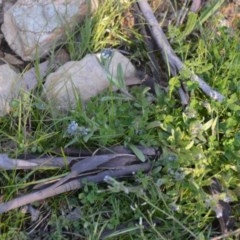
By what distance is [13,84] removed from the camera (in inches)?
98.4

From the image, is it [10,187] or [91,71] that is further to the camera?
[91,71]

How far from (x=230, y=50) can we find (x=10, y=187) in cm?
113

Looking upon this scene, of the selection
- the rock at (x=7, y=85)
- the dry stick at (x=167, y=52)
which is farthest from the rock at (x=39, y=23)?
the dry stick at (x=167, y=52)

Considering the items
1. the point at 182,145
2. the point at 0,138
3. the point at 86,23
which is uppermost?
the point at 86,23

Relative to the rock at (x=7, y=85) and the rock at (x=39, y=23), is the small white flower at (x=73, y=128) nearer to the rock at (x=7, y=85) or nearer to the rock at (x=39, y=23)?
the rock at (x=7, y=85)

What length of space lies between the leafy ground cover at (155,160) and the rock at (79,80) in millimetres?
59

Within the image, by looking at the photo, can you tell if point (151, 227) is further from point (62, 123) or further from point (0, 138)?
point (0, 138)

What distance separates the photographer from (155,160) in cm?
235

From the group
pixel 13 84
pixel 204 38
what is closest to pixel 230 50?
pixel 204 38

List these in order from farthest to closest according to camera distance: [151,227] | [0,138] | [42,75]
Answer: [42,75], [0,138], [151,227]

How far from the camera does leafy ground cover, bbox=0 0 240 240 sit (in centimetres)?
224

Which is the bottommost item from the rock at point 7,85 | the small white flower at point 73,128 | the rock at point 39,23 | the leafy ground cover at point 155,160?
the leafy ground cover at point 155,160

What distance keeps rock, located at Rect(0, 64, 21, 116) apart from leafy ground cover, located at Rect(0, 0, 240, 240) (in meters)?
0.08

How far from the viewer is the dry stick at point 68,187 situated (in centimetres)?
224
